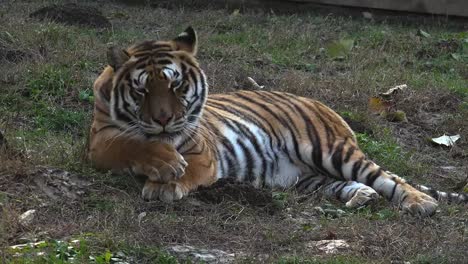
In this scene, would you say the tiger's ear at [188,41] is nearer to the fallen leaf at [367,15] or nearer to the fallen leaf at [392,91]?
the fallen leaf at [392,91]

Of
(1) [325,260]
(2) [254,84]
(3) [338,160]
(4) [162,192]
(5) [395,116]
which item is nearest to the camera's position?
(1) [325,260]

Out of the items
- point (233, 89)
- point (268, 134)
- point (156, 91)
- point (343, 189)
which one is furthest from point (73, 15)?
point (156, 91)

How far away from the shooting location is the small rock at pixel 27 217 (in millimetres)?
4735

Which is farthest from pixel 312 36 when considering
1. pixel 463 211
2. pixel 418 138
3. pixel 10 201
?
pixel 10 201

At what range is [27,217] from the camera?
4836 mm

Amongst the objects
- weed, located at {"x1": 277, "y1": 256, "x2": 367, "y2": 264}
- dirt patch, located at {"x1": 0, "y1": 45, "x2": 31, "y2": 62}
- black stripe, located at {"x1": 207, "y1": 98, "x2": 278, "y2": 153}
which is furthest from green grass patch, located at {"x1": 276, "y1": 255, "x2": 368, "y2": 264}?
dirt patch, located at {"x1": 0, "y1": 45, "x2": 31, "y2": 62}

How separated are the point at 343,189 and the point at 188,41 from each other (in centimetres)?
132

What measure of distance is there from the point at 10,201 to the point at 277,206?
4.78ft

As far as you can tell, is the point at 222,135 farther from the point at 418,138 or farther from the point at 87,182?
the point at 418,138

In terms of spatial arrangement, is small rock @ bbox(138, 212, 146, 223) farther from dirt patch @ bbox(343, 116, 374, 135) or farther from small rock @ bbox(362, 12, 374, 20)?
small rock @ bbox(362, 12, 374, 20)

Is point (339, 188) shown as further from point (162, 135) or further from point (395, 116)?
point (395, 116)

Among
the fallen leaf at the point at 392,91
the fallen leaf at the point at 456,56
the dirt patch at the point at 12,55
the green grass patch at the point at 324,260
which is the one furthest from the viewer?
the fallen leaf at the point at 456,56

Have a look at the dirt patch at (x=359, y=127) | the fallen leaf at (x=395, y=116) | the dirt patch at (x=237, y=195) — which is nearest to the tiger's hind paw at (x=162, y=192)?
the dirt patch at (x=237, y=195)

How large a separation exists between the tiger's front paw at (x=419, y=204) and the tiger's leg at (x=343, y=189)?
20 cm
